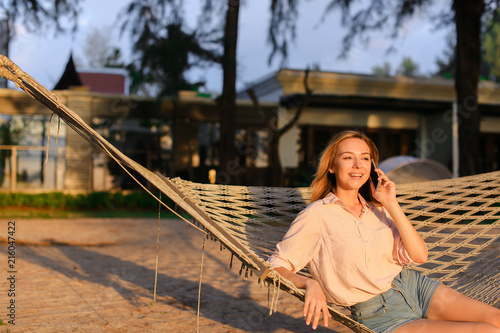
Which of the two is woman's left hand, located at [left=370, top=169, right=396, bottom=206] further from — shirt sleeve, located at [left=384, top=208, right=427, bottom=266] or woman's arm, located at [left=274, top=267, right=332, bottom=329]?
woman's arm, located at [left=274, top=267, right=332, bottom=329]

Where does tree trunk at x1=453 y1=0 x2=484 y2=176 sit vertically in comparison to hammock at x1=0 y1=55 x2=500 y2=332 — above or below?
above

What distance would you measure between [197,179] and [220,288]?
939 centimetres

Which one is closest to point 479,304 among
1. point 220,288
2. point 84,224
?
point 220,288

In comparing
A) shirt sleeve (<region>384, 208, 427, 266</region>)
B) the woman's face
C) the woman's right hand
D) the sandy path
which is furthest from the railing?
the woman's right hand

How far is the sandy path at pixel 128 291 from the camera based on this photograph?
9.96 ft

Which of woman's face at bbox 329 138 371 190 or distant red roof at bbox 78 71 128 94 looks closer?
woman's face at bbox 329 138 371 190

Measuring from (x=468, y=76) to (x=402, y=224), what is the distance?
8.05m

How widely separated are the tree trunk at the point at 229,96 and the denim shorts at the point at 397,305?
8.13 meters

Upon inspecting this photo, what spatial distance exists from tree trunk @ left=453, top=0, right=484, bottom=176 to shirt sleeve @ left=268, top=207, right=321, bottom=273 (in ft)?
25.3

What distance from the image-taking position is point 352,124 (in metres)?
14.0

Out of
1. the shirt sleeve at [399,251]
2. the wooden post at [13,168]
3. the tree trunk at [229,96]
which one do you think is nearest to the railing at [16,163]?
the wooden post at [13,168]

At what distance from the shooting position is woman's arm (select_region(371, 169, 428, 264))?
6.56ft

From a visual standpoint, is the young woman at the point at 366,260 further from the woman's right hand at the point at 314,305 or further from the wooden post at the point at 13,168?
the wooden post at the point at 13,168

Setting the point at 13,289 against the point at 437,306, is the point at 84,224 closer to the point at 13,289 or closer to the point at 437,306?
the point at 13,289
